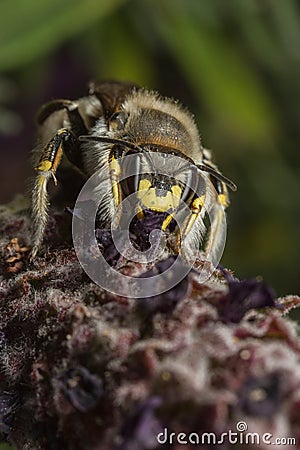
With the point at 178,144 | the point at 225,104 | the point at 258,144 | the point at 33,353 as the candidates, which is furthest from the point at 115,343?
the point at 258,144

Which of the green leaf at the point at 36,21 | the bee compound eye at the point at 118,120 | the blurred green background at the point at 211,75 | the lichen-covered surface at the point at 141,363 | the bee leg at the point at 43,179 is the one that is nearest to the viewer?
the lichen-covered surface at the point at 141,363

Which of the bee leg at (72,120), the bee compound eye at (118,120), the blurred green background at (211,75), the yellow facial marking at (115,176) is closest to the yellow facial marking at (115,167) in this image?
the yellow facial marking at (115,176)

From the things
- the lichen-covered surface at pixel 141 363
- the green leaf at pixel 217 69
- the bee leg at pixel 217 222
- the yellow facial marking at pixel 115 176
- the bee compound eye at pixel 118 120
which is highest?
the bee compound eye at pixel 118 120

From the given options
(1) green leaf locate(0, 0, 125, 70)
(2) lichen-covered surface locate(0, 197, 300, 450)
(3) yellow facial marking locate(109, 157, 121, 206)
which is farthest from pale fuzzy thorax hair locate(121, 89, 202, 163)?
(1) green leaf locate(0, 0, 125, 70)

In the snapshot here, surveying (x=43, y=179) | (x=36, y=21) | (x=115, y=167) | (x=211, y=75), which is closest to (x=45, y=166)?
(x=43, y=179)

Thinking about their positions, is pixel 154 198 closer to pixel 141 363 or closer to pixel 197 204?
pixel 197 204

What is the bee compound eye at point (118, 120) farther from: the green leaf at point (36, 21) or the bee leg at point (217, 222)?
the green leaf at point (36, 21)
